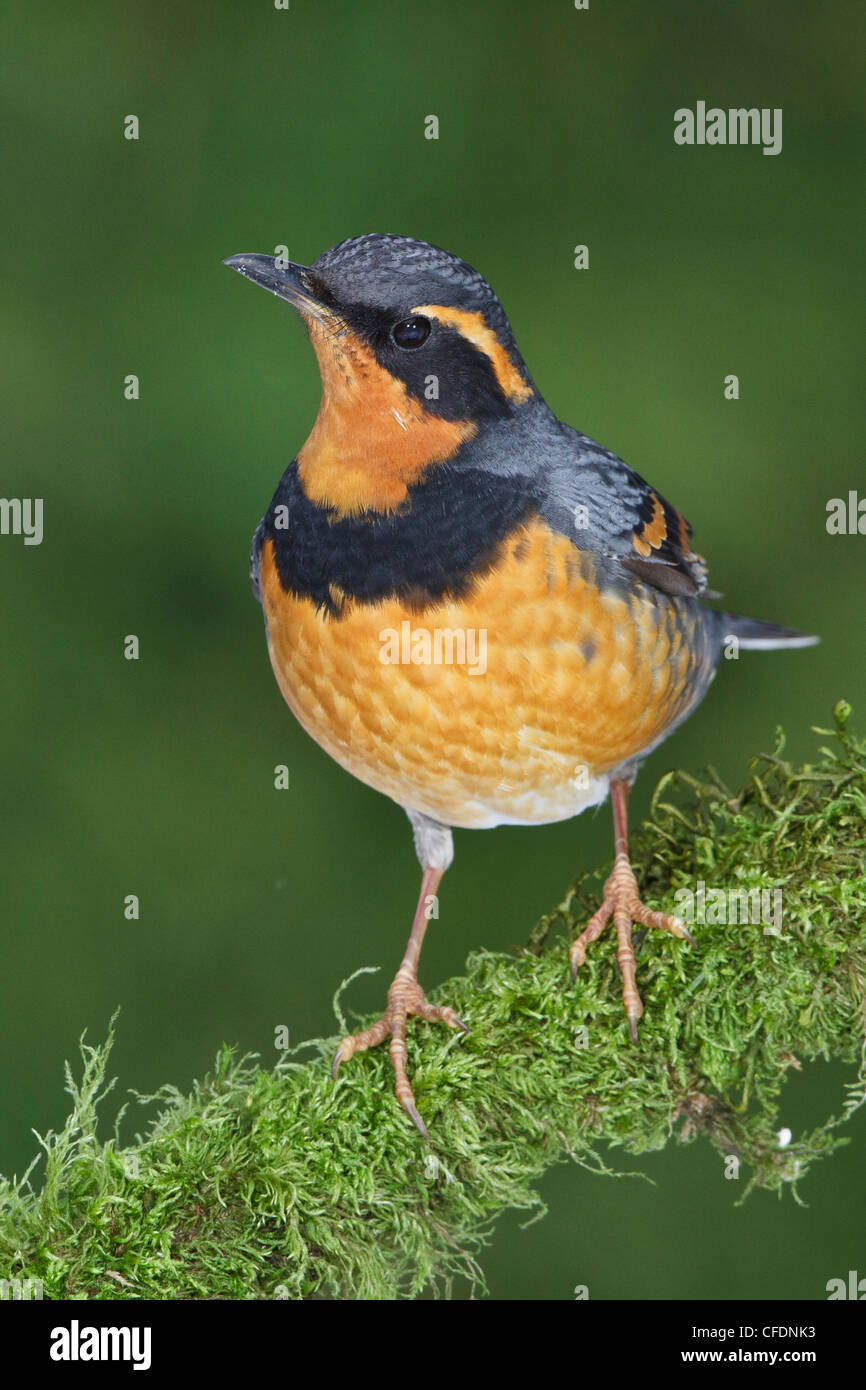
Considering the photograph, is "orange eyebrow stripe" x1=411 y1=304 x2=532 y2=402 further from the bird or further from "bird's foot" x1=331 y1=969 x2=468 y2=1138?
"bird's foot" x1=331 y1=969 x2=468 y2=1138

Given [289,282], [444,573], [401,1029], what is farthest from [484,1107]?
[289,282]

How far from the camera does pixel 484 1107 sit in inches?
106

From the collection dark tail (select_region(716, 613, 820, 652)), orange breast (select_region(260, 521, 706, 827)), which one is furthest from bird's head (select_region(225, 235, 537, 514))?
dark tail (select_region(716, 613, 820, 652))

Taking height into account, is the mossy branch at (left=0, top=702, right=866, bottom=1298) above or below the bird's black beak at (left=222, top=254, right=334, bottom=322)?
below

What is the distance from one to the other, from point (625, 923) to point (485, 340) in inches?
44.6

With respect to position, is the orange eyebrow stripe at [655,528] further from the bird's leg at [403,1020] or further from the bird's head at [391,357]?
the bird's leg at [403,1020]

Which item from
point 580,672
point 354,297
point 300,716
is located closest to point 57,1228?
point 300,716

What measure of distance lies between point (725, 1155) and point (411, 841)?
5.68ft

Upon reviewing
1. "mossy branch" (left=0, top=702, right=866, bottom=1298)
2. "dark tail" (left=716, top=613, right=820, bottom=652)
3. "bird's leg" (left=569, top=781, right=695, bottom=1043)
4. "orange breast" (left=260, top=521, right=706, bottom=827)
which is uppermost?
"dark tail" (left=716, top=613, right=820, bottom=652)

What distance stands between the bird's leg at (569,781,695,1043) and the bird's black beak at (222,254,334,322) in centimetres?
122

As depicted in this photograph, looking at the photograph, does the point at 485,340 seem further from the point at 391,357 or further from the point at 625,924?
the point at 625,924

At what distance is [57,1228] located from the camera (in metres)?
2.44

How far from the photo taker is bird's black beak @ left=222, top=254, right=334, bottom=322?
2777 mm

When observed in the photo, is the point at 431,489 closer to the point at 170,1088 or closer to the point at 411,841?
the point at 170,1088
